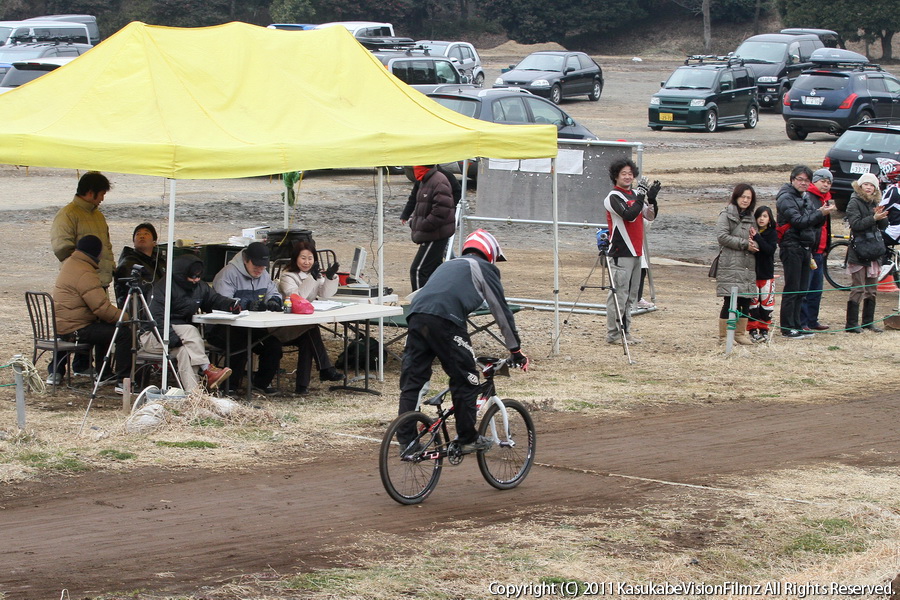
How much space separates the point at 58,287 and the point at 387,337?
399cm

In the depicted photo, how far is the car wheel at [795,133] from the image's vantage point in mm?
32953

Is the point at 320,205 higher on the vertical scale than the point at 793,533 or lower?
higher

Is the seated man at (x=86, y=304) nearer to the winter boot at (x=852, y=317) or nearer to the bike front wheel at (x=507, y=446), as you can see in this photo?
the bike front wheel at (x=507, y=446)

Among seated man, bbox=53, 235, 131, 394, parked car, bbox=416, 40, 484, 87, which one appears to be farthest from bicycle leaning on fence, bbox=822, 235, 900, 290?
parked car, bbox=416, 40, 484, 87

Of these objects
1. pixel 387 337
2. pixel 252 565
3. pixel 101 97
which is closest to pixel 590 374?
pixel 387 337

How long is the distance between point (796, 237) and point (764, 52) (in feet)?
102

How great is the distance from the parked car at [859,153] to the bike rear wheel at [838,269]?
2.69 meters

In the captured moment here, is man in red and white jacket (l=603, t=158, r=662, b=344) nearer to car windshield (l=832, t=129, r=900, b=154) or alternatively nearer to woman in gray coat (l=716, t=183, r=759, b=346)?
woman in gray coat (l=716, t=183, r=759, b=346)

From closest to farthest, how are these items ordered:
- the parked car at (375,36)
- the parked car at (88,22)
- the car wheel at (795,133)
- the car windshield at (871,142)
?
1. the car windshield at (871,142)
2. the car wheel at (795,133)
3. the parked car at (375,36)
4. the parked car at (88,22)

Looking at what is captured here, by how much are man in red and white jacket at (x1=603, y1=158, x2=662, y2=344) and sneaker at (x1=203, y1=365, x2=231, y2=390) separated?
466 cm

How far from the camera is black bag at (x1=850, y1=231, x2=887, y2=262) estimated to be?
13930 millimetres

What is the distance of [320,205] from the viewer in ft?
74.0

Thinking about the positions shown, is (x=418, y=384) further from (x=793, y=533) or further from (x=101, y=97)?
(x=101, y=97)

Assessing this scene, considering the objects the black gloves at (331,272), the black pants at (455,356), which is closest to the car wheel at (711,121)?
the black gloves at (331,272)
